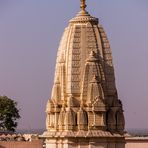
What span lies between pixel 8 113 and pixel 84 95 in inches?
1496

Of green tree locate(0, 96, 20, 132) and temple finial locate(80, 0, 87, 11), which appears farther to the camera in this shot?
green tree locate(0, 96, 20, 132)

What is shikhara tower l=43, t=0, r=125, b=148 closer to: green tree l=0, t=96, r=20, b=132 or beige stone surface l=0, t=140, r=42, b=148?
beige stone surface l=0, t=140, r=42, b=148

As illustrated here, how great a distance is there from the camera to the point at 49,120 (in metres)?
39.2

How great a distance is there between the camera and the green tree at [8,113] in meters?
75.4

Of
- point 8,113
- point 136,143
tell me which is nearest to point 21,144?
point 136,143

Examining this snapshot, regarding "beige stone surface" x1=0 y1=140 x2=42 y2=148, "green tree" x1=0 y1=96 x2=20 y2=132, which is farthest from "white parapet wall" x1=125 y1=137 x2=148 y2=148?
"green tree" x1=0 y1=96 x2=20 y2=132

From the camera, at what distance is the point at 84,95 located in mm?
38688

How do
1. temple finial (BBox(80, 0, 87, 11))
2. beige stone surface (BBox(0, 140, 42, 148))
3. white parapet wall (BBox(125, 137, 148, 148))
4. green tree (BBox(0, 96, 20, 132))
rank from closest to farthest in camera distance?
temple finial (BBox(80, 0, 87, 11)) → beige stone surface (BBox(0, 140, 42, 148)) → white parapet wall (BBox(125, 137, 148, 148)) → green tree (BBox(0, 96, 20, 132))

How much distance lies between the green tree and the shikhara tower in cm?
3576

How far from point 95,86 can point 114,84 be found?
1320mm

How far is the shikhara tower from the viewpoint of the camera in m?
38.4

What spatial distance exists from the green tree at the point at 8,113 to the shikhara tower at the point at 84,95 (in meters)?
35.8

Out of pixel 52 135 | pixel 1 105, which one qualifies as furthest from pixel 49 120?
pixel 1 105

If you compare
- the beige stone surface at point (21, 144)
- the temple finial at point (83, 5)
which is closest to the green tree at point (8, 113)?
the beige stone surface at point (21, 144)
